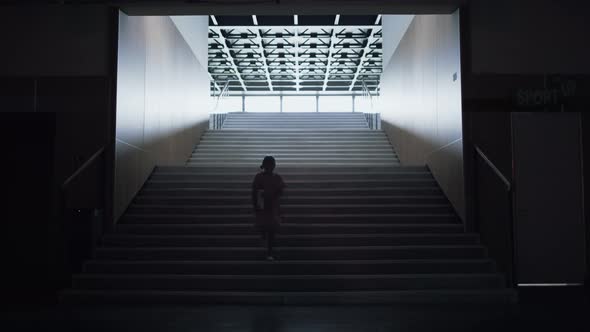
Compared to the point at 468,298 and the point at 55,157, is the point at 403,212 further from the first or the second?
the point at 55,157

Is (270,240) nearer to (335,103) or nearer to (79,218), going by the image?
(79,218)

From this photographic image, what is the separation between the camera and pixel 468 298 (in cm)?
655

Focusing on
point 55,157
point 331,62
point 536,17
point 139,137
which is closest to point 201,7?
point 139,137

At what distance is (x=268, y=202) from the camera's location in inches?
281

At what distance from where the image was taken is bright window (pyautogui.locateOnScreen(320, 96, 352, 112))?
31.1 m

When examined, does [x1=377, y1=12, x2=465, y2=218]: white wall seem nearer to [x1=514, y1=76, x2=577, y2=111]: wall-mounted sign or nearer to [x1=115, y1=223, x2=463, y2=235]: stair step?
[x1=115, y1=223, x2=463, y2=235]: stair step

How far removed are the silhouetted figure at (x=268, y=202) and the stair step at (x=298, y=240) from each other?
1.96 feet

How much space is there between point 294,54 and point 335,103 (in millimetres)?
8773

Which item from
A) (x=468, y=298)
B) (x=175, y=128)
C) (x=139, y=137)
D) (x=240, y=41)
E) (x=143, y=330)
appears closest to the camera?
(x=143, y=330)

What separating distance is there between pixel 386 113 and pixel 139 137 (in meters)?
6.99

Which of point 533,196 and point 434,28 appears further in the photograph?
point 434,28

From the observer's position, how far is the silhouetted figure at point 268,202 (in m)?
7.11

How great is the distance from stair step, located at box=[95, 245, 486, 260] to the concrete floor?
43.8 inches

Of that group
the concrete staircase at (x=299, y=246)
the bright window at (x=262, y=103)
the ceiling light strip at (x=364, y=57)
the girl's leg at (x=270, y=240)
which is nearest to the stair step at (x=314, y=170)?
the concrete staircase at (x=299, y=246)
